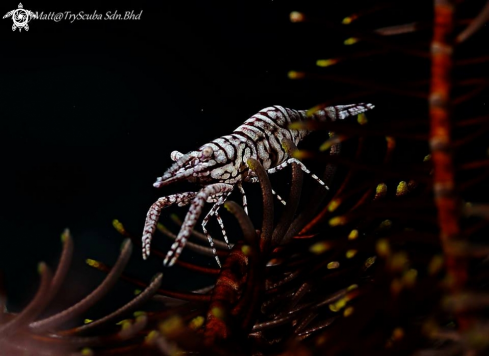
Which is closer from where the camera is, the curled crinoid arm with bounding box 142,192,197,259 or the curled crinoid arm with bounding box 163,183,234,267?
the curled crinoid arm with bounding box 163,183,234,267

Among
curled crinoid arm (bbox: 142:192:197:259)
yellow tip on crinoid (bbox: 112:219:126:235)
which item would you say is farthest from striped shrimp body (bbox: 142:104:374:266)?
yellow tip on crinoid (bbox: 112:219:126:235)

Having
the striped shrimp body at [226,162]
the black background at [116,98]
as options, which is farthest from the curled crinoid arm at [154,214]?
the black background at [116,98]

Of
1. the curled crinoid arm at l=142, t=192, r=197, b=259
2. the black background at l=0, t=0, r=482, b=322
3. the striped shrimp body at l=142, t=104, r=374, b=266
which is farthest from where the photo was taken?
the black background at l=0, t=0, r=482, b=322

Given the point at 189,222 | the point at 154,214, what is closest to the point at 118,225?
the point at 189,222

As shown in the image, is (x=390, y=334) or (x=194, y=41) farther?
(x=194, y=41)

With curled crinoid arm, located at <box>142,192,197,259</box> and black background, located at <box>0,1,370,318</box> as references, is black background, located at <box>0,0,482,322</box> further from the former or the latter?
curled crinoid arm, located at <box>142,192,197,259</box>

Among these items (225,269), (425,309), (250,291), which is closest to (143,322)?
(250,291)

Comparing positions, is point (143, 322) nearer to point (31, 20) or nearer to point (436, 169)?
point (436, 169)

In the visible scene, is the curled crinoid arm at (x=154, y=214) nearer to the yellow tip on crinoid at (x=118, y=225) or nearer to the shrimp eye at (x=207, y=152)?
the yellow tip on crinoid at (x=118, y=225)
